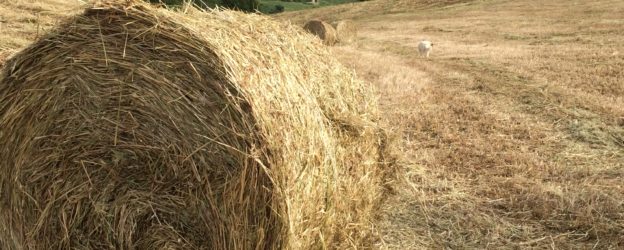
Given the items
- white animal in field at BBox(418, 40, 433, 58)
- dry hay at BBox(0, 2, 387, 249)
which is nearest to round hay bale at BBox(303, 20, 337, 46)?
white animal in field at BBox(418, 40, 433, 58)

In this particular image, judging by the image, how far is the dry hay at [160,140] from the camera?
3.06 metres

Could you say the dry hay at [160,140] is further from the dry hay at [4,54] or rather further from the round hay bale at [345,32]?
the round hay bale at [345,32]

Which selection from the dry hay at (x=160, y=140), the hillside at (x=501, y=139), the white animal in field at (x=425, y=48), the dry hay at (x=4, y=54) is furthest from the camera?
the white animal in field at (x=425, y=48)

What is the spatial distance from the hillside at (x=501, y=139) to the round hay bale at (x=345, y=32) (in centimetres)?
393

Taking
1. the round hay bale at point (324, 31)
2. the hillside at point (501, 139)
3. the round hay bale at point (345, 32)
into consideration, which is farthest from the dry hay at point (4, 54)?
the round hay bale at point (345, 32)

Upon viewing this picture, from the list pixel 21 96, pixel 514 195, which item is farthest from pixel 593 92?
pixel 21 96

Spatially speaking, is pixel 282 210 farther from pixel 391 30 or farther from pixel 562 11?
pixel 562 11

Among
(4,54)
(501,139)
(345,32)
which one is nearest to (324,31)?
(345,32)

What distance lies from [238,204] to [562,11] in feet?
88.2

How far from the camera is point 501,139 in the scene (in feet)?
23.2

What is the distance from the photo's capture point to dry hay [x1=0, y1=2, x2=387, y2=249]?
3.06m

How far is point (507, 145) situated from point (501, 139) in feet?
0.85

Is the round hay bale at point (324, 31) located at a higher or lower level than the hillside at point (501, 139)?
lower

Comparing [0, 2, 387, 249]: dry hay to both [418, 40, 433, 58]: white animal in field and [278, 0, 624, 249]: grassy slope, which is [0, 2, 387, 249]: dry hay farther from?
[418, 40, 433, 58]: white animal in field
